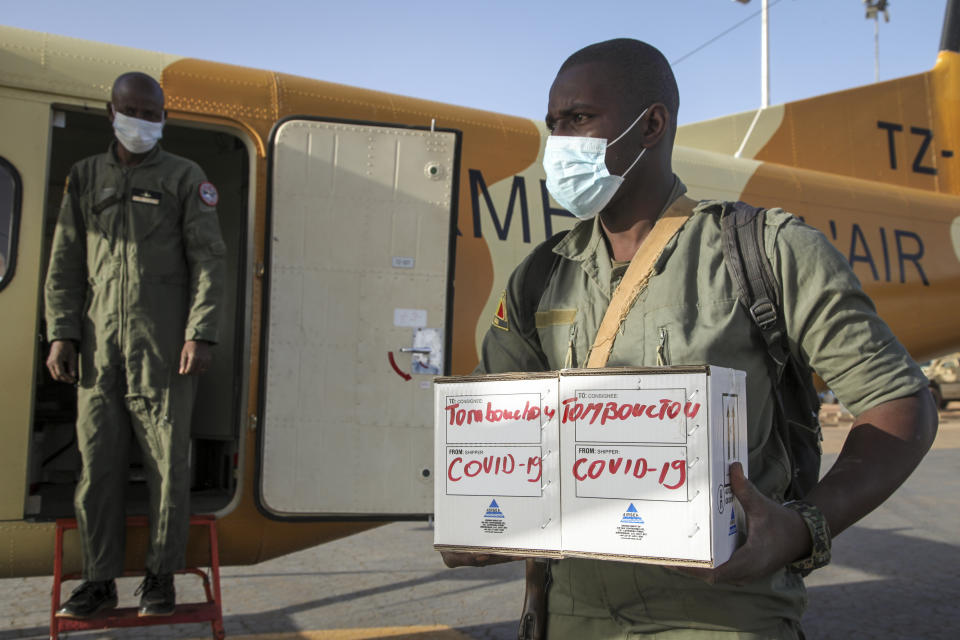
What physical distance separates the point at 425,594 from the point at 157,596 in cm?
202

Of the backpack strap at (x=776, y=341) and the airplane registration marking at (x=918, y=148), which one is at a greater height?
the airplane registration marking at (x=918, y=148)

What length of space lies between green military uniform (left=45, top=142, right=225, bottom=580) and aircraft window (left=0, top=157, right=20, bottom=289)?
0.23 metres

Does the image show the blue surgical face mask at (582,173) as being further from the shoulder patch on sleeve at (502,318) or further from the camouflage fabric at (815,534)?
the camouflage fabric at (815,534)

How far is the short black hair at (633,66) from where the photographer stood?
1.46 meters

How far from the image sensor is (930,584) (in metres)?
5.14

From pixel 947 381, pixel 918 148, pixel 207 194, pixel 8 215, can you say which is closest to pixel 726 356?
pixel 207 194

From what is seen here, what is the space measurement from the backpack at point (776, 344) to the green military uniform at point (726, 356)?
0.6 inches

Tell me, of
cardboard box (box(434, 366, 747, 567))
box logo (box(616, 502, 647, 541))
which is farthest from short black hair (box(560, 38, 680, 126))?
box logo (box(616, 502, 647, 541))

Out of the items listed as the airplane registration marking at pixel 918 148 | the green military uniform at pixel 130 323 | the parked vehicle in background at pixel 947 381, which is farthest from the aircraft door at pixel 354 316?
the parked vehicle in background at pixel 947 381

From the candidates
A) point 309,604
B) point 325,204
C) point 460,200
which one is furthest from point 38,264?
point 309,604

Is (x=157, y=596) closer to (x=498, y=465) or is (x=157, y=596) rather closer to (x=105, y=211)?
(x=105, y=211)

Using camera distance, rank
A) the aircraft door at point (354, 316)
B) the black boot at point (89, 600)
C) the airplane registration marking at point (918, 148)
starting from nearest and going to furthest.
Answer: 1. the black boot at point (89, 600)
2. the aircraft door at point (354, 316)
3. the airplane registration marking at point (918, 148)

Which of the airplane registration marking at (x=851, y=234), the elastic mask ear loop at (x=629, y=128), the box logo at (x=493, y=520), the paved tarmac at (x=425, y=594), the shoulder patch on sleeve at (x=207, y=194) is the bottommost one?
the paved tarmac at (x=425, y=594)

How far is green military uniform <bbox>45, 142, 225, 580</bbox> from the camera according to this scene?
3266mm
